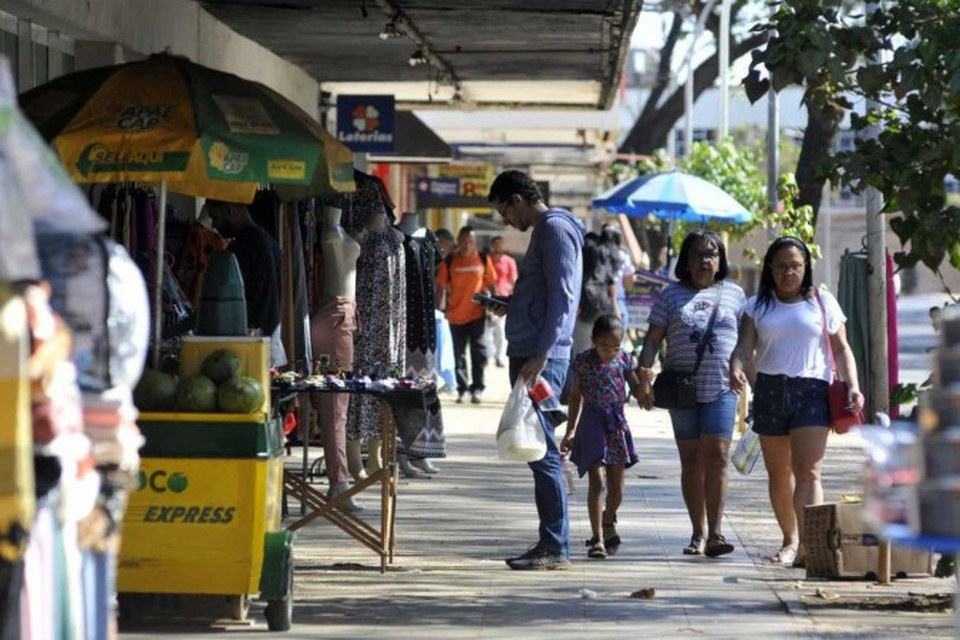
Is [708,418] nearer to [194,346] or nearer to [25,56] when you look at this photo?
[194,346]

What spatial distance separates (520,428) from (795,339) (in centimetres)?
149

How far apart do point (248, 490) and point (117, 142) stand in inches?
63.9

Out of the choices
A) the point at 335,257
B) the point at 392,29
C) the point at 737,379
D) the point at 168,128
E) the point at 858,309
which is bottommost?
the point at 737,379

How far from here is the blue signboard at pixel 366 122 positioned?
21.5 meters

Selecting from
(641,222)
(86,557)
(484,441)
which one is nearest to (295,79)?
(484,441)

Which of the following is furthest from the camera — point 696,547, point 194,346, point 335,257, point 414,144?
point 414,144

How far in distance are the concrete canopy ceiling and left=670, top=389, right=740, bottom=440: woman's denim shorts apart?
3890 mm

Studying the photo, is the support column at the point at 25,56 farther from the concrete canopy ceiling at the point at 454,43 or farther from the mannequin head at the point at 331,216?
the concrete canopy ceiling at the point at 454,43

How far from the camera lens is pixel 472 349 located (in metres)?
23.2

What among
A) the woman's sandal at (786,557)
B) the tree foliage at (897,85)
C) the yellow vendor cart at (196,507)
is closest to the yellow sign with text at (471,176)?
the woman's sandal at (786,557)

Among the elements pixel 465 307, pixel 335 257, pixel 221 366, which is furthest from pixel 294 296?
pixel 465 307

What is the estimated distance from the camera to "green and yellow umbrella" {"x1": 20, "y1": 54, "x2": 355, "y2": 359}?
29.6 feet

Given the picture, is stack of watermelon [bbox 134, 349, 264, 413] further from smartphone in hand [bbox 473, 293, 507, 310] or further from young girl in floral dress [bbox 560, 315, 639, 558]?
smartphone in hand [bbox 473, 293, 507, 310]

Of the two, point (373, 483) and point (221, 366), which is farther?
point (373, 483)
